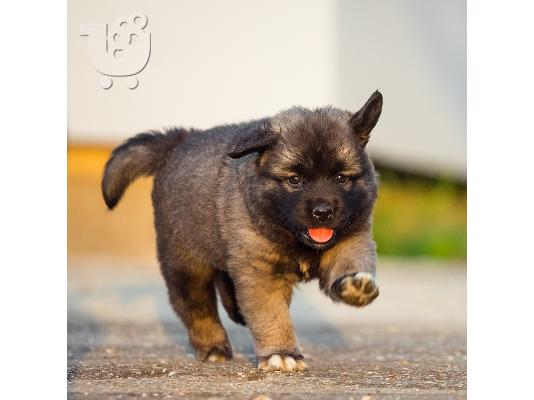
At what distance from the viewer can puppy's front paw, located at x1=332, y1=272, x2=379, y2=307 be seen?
5117 millimetres

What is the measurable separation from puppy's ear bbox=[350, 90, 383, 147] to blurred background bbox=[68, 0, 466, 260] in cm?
124

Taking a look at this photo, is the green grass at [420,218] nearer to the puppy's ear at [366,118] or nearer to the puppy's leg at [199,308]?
the puppy's leg at [199,308]

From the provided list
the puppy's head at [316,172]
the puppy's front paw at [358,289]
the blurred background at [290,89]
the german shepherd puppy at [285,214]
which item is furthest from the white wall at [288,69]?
the puppy's front paw at [358,289]

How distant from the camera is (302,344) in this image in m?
7.17

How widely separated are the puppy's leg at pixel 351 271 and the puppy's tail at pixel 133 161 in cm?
152

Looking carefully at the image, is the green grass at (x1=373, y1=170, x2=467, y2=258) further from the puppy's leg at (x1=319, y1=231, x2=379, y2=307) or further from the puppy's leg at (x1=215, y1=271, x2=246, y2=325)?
the puppy's leg at (x1=319, y1=231, x2=379, y2=307)

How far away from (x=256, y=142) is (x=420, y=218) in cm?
768

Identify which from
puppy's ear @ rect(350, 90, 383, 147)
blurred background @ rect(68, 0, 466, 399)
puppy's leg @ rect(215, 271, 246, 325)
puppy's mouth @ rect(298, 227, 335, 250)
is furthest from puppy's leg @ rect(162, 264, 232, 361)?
puppy's ear @ rect(350, 90, 383, 147)

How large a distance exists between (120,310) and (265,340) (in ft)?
12.5
